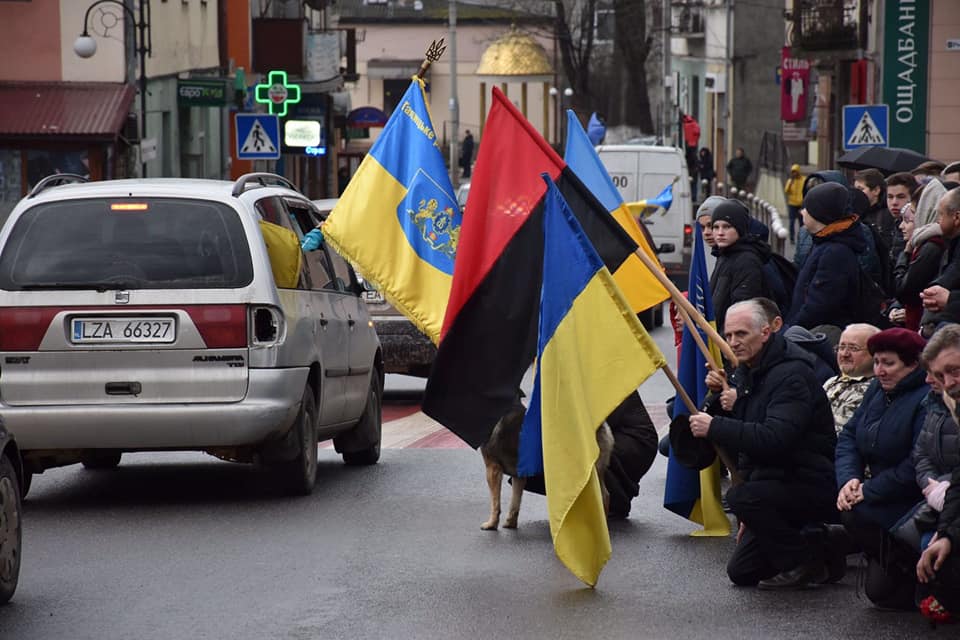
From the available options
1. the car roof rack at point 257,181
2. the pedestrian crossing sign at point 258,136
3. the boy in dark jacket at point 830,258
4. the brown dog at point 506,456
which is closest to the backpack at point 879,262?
the boy in dark jacket at point 830,258

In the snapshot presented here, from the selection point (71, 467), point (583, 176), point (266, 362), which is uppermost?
point (583, 176)

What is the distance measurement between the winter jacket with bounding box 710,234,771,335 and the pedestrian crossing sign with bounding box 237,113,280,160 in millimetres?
18926

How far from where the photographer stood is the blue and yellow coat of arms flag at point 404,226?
11062 millimetres

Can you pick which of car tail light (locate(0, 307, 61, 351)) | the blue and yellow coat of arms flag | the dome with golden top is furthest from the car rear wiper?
the dome with golden top

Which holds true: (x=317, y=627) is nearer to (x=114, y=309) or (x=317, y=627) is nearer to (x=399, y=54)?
(x=114, y=309)

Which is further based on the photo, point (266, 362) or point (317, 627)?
point (266, 362)

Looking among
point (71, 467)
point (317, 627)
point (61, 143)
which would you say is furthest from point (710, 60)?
point (317, 627)

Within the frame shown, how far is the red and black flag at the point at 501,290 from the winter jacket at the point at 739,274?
2.60 meters

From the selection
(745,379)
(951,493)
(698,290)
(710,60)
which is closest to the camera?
(951,493)

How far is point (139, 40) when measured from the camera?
109ft

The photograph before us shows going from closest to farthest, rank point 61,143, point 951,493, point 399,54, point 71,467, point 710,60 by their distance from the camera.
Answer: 1. point 951,493
2. point 71,467
3. point 61,143
4. point 710,60
5. point 399,54

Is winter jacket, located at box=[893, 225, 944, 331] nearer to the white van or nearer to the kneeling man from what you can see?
the kneeling man

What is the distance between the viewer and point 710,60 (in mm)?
70875

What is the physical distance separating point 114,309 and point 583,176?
2862 mm
